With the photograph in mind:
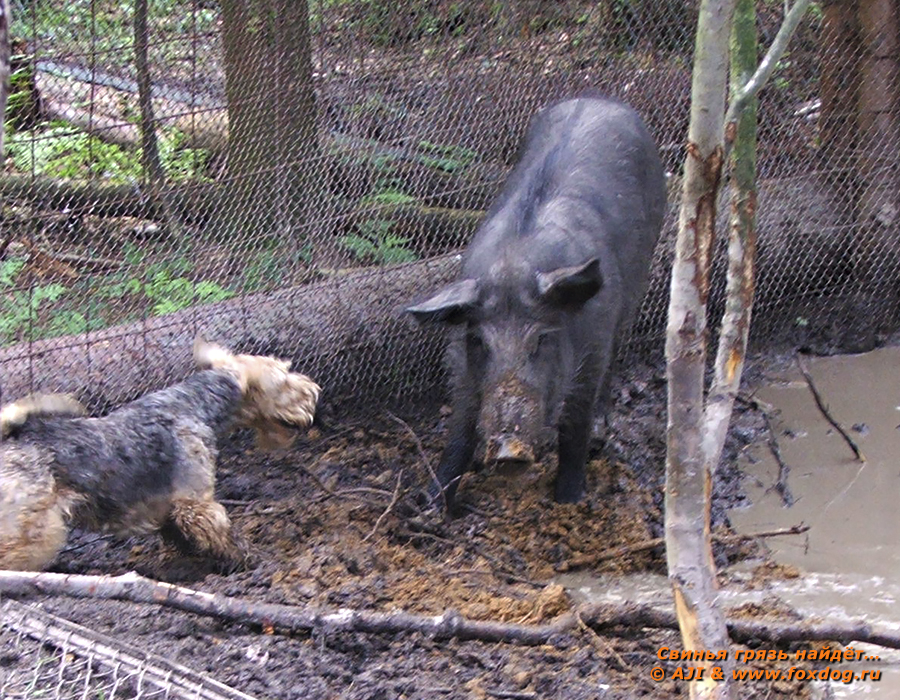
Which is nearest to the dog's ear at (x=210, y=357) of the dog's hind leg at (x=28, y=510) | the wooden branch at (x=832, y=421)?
the dog's hind leg at (x=28, y=510)

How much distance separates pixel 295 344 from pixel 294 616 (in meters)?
2.62

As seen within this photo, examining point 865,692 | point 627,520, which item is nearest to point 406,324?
point 627,520

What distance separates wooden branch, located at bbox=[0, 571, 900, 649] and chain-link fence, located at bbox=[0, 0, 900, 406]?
7.55 ft

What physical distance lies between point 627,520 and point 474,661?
68.1 inches

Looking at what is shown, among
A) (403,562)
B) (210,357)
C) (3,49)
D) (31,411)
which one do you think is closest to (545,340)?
(403,562)

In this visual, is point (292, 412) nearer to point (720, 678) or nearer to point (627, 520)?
point (627, 520)

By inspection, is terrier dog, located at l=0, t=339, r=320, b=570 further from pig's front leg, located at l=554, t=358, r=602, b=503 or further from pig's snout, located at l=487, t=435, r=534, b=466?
pig's front leg, located at l=554, t=358, r=602, b=503

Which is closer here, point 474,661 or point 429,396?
point 474,661

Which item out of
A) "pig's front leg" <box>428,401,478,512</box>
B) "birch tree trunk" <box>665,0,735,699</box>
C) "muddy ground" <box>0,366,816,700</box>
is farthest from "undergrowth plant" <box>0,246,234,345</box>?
"birch tree trunk" <box>665,0,735,699</box>

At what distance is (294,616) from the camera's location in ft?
12.3

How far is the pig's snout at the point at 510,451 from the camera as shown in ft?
15.2

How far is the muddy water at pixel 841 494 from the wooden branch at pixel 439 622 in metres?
0.21

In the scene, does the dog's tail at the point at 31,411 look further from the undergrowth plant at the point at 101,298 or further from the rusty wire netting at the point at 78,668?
the undergrowth plant at the point at 101,298

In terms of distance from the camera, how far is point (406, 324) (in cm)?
645
